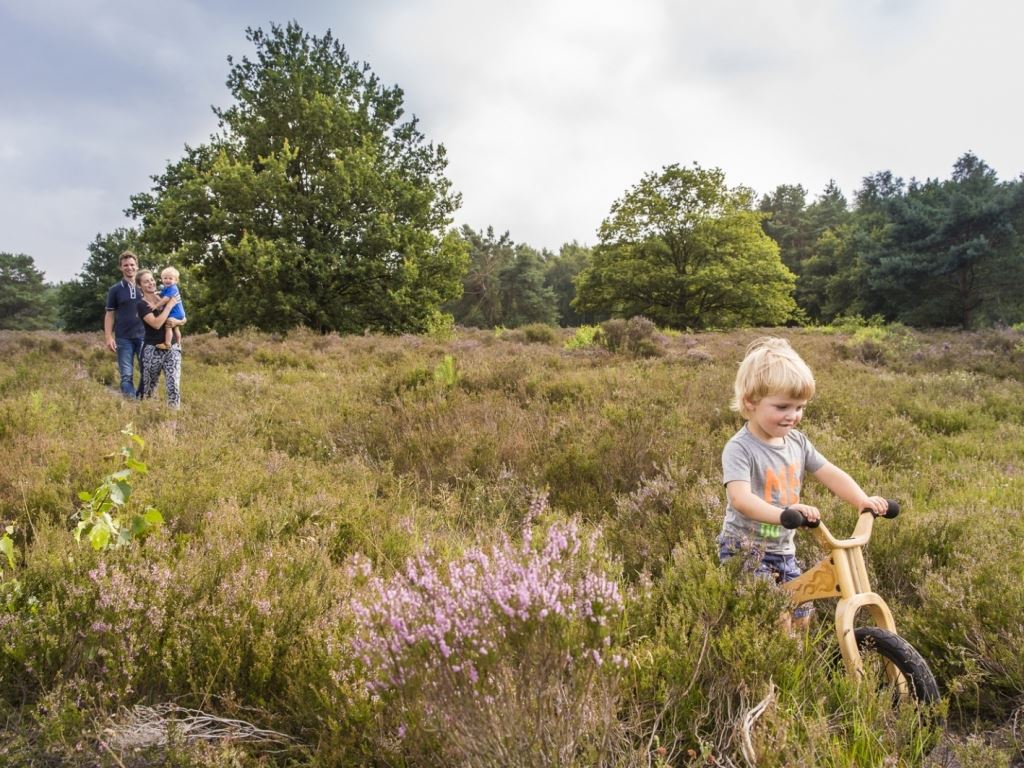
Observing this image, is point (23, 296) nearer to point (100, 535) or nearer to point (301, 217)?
point (301, 217)

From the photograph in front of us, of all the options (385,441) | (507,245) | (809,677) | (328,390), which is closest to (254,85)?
(328,390)

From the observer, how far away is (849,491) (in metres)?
2.45

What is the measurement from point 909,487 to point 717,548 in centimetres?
258

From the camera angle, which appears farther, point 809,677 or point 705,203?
point 705,203

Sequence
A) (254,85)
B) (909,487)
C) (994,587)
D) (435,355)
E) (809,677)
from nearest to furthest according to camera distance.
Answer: (809,677) → (994,587) → (909,487) → (435,355) → (254,85)

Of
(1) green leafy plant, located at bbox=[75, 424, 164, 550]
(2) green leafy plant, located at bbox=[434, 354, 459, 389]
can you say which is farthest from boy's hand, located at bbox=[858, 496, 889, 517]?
(2) green leafy plant, located at bbox=[434, 354, 459, 389]

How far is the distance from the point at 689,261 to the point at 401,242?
17.4 metres

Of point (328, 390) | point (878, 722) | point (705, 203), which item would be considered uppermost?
point (705, 203)

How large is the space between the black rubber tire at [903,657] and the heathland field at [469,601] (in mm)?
125

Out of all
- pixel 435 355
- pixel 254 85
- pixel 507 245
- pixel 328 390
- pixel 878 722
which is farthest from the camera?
pixel 507 245

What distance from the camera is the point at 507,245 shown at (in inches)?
2687

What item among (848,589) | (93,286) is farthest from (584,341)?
(93,286)

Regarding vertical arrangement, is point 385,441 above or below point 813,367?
below

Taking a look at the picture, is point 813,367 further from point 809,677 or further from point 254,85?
point 254,85
